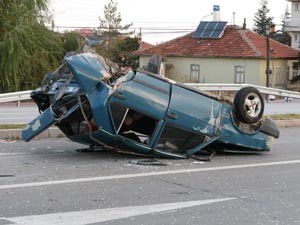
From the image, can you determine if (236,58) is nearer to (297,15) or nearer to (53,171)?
(297,15)

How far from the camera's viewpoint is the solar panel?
198ft

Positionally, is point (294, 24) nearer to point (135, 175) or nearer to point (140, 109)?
point (140, 109)

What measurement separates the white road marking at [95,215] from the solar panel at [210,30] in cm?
5374

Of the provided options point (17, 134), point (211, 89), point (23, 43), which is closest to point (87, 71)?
point (17, 134)

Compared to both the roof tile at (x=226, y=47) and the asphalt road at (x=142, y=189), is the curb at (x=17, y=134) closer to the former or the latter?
the asphalt road at (x=142, y=189)

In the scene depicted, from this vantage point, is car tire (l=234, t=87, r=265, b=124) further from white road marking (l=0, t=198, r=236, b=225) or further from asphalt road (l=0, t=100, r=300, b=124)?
asphalt road (l=0, t=100, r=300, b=124)

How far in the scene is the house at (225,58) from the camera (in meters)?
58.2

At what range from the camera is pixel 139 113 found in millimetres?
9766

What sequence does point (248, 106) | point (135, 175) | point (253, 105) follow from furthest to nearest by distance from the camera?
point (253, 105) < point (248, 106) < point (135, 175)

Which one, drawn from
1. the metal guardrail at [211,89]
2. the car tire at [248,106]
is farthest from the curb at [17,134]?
the metal guardrail at [211,89]

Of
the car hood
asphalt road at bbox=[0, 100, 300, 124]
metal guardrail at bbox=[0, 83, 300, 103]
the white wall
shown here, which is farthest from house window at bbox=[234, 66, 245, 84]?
the car hood

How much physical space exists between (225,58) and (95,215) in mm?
52763

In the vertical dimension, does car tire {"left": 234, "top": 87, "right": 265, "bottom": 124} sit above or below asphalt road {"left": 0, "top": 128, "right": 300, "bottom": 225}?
above

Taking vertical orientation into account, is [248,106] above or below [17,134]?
above
